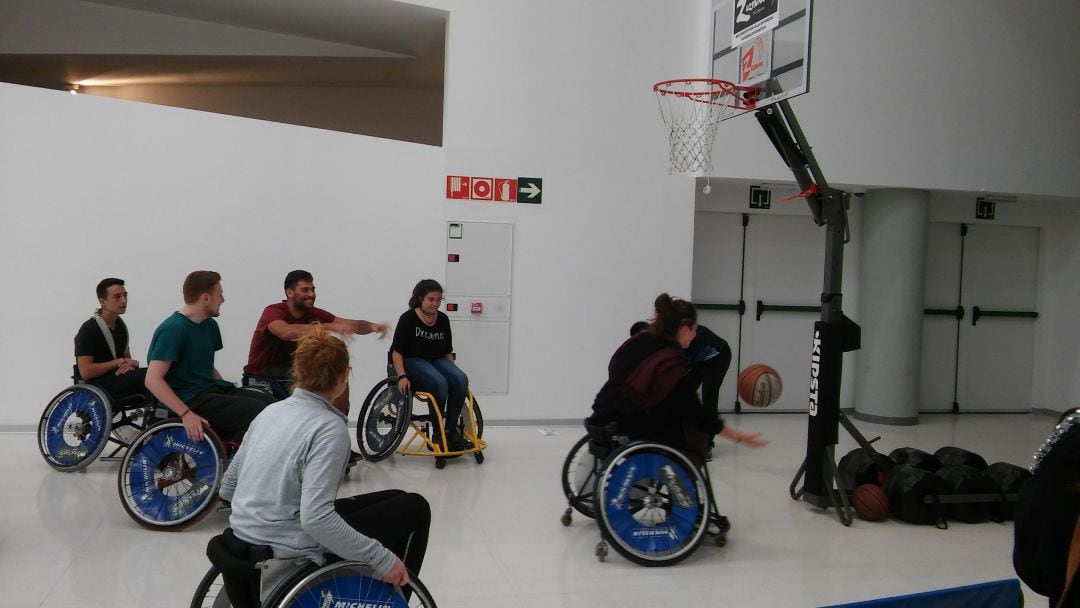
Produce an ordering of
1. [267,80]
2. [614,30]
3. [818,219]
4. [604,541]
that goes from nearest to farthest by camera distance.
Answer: [604,541]
[818,219]
[614,30]
[267,80]

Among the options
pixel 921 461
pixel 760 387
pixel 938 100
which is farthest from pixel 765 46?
pixel 938 100

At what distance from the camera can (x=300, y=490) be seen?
92.2 inches

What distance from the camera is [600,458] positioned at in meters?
4.16

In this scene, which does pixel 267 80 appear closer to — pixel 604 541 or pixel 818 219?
pixel 818 219

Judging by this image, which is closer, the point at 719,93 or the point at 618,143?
the point at 719,93

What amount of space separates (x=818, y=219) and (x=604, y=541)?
7.37 ft

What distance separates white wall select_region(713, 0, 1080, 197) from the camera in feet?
24.6

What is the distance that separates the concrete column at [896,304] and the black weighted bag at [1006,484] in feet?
10.0

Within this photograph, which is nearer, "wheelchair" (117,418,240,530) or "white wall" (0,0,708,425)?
"wheelchair" (117,418,240,530)

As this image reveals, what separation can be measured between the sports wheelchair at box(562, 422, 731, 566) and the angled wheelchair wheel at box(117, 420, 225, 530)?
1776 mm

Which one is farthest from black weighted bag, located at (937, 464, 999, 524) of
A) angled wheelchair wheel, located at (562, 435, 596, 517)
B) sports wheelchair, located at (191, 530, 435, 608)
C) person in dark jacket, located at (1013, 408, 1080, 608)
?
sports wheelchair, located at (191, 530, 435, 608)

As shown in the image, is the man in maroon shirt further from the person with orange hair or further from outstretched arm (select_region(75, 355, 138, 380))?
the person with orange hair

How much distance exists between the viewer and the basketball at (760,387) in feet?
16.7

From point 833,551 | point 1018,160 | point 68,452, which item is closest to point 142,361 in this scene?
point 68,452
